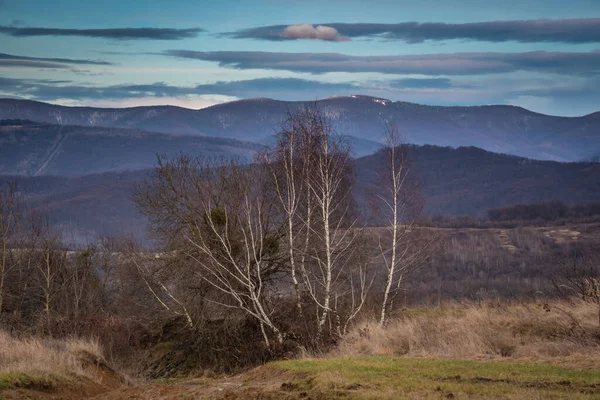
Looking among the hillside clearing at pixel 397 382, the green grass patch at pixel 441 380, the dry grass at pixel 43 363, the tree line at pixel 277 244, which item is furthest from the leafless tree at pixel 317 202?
the green grass patch at pixel 441 380

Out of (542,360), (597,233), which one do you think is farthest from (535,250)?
(542,360)

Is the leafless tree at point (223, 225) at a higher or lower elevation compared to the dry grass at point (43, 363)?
higher

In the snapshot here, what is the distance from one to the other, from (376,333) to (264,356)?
6983mm

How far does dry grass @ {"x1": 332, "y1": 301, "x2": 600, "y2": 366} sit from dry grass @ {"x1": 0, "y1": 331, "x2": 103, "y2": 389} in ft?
24.6

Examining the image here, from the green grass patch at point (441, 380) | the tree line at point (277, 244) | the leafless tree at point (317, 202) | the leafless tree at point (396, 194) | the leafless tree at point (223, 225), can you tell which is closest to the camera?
the green grass patch at point (441, 380)

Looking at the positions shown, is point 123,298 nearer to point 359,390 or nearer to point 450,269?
point 359,390

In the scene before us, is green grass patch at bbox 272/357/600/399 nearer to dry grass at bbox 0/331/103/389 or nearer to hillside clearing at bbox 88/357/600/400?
hillside clearing at bbox 88/357/600/400

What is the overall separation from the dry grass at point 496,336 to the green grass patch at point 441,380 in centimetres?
207

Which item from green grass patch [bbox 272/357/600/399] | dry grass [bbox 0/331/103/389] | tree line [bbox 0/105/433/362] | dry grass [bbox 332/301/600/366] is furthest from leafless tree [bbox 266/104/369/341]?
green grass patch [bbox 272/357/600/399]

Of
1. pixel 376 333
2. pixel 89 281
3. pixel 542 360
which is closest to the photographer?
pixel 542 360

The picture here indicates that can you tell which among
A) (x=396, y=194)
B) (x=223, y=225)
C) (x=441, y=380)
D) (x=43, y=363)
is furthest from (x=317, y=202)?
(x=441, y=380)

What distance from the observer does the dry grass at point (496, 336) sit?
59.0 feet

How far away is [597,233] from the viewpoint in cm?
11869

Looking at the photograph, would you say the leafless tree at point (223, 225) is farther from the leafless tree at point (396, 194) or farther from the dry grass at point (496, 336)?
the dry grass at point (496, 336)
